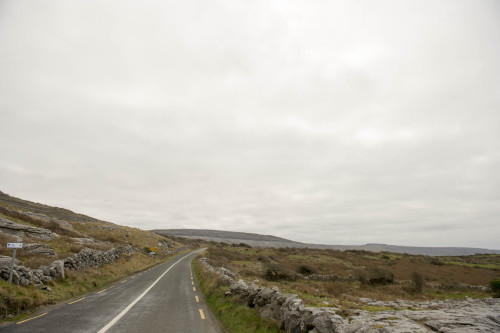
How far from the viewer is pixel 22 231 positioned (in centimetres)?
3189

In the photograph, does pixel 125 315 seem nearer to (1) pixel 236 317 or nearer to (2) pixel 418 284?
(1) pixel 236 317

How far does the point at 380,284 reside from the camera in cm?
3556

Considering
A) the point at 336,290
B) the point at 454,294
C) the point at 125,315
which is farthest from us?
the point at 454,294

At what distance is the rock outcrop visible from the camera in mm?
30578

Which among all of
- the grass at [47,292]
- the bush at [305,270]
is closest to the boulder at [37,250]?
the grass at [47,292]

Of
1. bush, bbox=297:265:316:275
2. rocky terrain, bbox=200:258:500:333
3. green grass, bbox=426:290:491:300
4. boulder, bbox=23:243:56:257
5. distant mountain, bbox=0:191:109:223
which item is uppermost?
distant mountain, bbox=0:191:109:223

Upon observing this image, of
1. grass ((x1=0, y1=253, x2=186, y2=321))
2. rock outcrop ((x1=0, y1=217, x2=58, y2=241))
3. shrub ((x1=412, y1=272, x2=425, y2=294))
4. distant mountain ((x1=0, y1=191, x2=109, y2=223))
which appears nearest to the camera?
grass ((x1=0, y1=253, x2=186, y2=321))

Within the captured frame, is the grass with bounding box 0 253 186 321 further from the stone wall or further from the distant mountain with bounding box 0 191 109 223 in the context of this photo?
the distant mountain with bounding box 0 191 109 223

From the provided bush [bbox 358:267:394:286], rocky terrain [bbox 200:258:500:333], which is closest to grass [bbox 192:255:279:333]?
rocky terrain [bbox 200:258:500:333]

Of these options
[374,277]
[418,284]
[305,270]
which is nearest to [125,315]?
[374,277]

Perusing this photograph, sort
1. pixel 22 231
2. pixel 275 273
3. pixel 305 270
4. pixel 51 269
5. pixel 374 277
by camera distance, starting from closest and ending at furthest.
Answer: pixel 51 269 < pixel 22 231 < pixel 275 273 < pixel 374 277 < pixel 305 270

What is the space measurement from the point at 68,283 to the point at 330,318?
19146 millimetres

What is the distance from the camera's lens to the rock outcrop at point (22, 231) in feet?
100

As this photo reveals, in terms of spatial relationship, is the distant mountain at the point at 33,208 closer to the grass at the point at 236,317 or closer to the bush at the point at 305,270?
the bush at the point at 305,270
